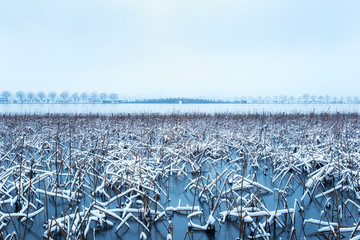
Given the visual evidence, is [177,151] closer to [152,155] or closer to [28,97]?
[152,155]

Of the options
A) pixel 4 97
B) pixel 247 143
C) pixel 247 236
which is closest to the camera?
pixel 247 236

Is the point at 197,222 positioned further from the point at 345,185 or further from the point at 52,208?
the point at 345,185

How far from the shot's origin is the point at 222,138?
29.3 feet

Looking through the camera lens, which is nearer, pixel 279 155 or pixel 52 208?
pixel 52 208

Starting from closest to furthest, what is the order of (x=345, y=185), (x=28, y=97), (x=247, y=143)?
1. (x=345, y=185)
2. (x=247, y=143)
3. (x=28, y=97)

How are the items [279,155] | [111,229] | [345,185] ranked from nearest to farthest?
[111,229], [345,185], [279,155]

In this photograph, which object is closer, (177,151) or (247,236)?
(247,236)

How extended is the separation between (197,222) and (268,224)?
3.21ft

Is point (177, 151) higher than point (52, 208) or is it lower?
higher

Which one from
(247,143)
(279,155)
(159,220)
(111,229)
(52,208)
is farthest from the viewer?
(247,143)

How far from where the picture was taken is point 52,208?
3.60 metres

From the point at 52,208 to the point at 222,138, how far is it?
6.56 metres

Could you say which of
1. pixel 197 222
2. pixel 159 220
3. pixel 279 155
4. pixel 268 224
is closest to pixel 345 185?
pixel 279 155

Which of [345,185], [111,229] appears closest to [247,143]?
[345,185]
